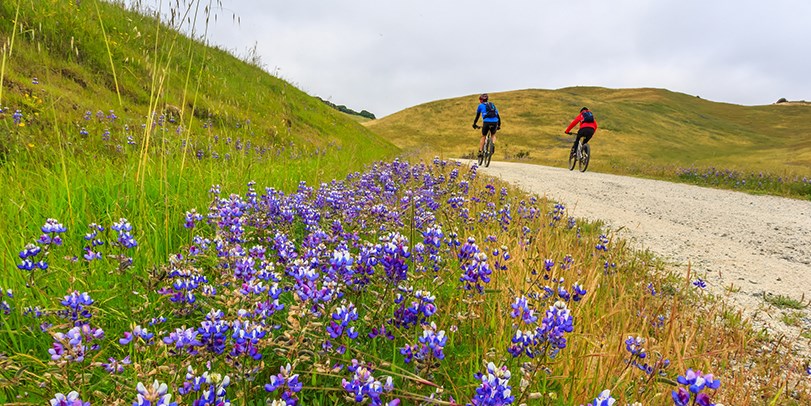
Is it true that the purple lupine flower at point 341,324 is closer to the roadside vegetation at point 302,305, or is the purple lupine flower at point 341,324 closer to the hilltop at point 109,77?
the roadside vegetation at point 302,305

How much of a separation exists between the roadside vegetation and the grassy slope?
4226 cm

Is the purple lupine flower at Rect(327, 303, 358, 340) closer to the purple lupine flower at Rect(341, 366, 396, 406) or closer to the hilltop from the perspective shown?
the purple lupine flower at Rect(341, 366, 396, 406)

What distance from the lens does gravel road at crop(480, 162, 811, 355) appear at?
479cm

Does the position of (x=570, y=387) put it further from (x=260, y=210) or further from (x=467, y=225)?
(x=260, y=210)

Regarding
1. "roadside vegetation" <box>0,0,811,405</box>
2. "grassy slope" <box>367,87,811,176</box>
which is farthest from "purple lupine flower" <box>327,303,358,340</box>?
"grassy slope" <box>367,87,811,176</box>

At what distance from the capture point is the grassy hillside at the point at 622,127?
5439 cm

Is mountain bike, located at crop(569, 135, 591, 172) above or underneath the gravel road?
above

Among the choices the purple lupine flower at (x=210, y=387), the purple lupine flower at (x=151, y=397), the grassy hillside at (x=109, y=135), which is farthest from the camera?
the grassy hillside at (x=109, y=135)

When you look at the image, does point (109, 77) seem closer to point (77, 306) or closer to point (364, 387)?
point (77, 306)

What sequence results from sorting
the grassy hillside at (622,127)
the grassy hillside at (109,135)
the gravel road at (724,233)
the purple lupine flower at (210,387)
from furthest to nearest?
the grassy hillside at (622,127) → the gravel road at (724,233) → the grassy hillside at (109,135) → the purple lupine flower at (210,387)

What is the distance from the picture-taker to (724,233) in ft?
24.4

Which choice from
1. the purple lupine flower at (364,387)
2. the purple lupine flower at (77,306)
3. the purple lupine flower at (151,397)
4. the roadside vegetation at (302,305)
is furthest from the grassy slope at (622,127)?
the purple lupine flower at (151,397)

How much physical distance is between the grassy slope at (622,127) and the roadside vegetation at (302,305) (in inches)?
1664

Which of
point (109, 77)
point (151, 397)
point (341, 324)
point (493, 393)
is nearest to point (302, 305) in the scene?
point (341, 324)
